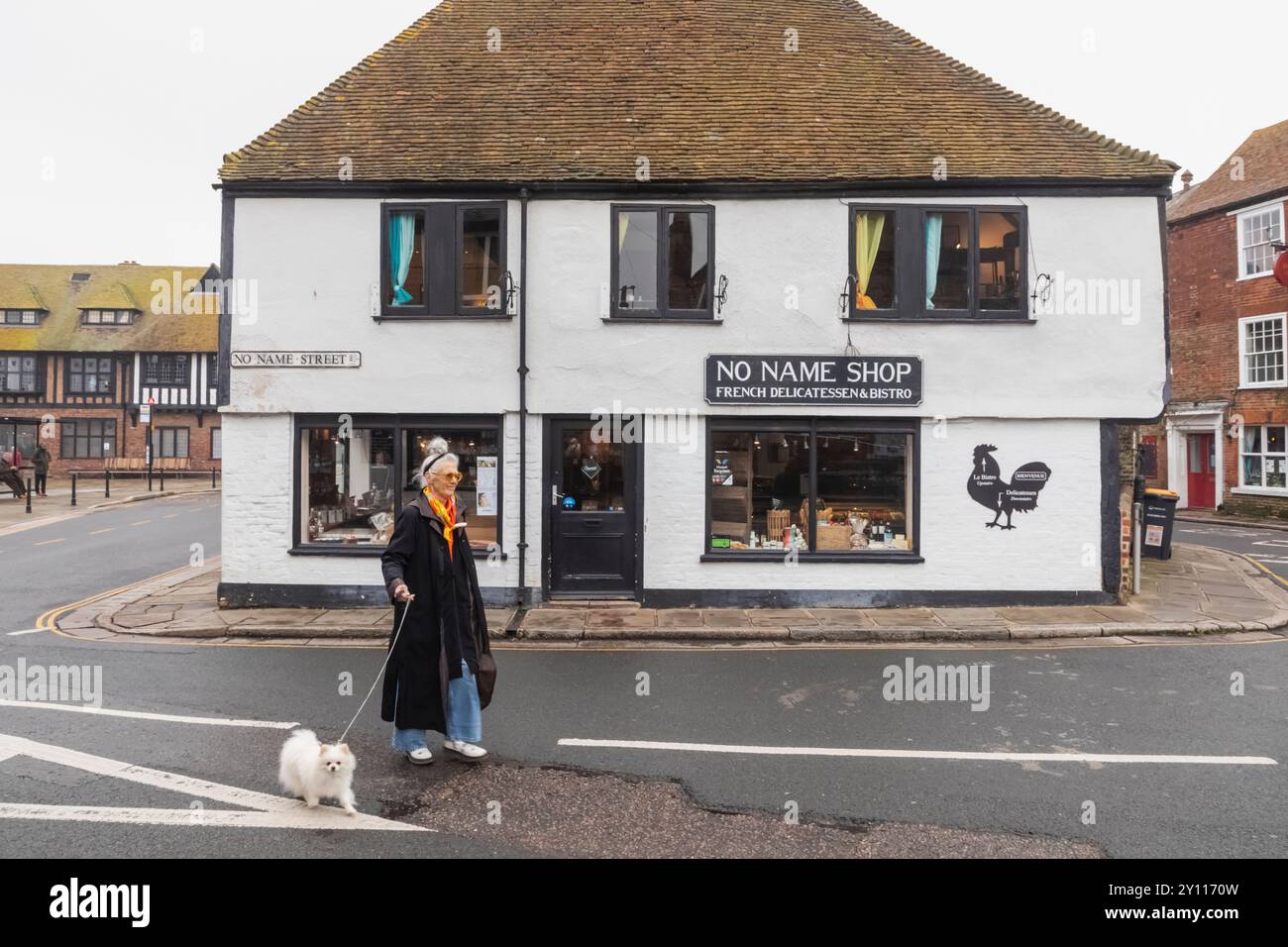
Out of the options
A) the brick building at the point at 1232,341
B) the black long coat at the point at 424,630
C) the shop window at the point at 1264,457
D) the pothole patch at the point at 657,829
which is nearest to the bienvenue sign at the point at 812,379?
the black long coat at the point at 424,630

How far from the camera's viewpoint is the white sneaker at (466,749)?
530cm

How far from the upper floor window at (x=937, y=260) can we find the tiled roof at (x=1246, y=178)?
1875cm

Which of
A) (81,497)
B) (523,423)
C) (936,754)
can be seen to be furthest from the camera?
(81,497)

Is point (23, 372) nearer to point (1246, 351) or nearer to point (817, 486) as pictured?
point (817, 486)

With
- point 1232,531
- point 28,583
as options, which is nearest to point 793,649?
point 28,583

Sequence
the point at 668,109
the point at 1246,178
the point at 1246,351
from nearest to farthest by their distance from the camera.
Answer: the point at 668,109, the point at 1246,351, the point at 1246,178

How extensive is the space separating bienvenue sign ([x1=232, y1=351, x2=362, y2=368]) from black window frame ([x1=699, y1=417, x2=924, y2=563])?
4.92 metres

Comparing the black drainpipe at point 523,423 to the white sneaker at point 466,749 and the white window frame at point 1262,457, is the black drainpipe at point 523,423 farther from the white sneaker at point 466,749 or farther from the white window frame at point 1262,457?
the white window frame at point 1262,457

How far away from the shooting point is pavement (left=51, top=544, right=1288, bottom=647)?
9227 millimetres

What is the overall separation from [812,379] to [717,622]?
3488mm

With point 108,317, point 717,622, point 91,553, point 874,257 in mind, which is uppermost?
point 108,317

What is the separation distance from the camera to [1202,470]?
87.0ft

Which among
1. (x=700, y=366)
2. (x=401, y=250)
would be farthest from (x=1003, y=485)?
(x=401, y=250)

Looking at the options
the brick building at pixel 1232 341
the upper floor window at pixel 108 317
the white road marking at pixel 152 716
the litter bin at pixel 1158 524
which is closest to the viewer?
the white road marking at pixel 152 716
